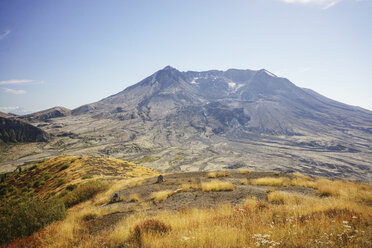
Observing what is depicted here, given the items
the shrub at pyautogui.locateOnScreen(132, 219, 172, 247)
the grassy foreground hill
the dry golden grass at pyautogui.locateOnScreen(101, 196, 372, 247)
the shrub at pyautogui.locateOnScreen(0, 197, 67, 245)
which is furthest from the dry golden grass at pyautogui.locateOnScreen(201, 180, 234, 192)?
the shrub at pyautogui.locateOnScreen(0, 197, 67, 245)

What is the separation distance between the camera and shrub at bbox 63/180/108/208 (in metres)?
11.4

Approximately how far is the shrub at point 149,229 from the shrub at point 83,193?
8.97 m

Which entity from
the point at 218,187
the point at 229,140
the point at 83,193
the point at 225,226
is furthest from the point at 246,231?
the point at 229,140

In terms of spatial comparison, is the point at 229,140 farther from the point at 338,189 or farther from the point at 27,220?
the point at 27,220

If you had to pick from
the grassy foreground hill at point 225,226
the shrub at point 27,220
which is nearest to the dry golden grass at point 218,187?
the grassy foreground hill at point 225,226

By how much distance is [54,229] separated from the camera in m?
5.14

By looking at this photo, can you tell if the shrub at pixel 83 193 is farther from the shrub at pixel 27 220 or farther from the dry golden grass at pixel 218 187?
the dry golden grass at pixel 218 187

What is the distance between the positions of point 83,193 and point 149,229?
10084mm

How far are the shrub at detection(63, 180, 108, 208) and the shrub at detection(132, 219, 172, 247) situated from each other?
29.4ft

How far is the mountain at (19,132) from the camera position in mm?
114938

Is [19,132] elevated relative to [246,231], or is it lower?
lower

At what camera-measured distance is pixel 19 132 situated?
12044 cm

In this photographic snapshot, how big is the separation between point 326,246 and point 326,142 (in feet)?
531

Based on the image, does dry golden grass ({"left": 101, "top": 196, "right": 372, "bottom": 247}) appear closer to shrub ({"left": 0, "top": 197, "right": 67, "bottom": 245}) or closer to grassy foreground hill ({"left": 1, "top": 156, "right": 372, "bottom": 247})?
grassy foreground hill ({"left": 1, "top": 156, "right": 372, "bottom": 247})
